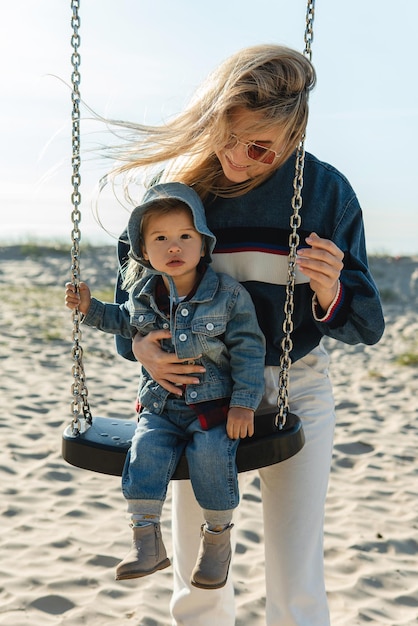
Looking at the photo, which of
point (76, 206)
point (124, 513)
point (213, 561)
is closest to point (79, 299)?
point (76, 206)

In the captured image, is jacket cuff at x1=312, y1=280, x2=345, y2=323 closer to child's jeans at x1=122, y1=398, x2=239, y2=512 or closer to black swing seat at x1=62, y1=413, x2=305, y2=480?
black swing seat at x1=62, y1=413, x2=305, y2=480

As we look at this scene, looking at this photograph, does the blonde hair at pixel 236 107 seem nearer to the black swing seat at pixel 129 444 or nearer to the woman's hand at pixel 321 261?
the woman's hand at pixel 321 261

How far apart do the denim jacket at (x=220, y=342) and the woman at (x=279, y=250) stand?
49mm

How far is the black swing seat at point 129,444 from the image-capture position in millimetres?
2213

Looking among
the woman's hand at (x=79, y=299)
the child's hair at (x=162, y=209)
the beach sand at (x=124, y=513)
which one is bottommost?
the beach sand at (x=124, y=513)

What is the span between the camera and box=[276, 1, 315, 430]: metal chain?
2.18 meters

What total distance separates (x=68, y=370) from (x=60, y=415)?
168 cm

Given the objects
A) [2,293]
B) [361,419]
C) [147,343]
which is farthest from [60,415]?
[2,293]

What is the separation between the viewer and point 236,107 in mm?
2197

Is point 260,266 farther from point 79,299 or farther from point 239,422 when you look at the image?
point 79,299

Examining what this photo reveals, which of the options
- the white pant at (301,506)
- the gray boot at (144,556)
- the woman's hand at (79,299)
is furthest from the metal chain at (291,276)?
the woman's hand at (79,299)

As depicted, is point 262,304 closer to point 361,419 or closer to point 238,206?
point 238,206

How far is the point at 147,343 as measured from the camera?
237 centimetres

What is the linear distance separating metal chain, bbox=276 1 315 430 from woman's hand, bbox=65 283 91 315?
0.64 m
